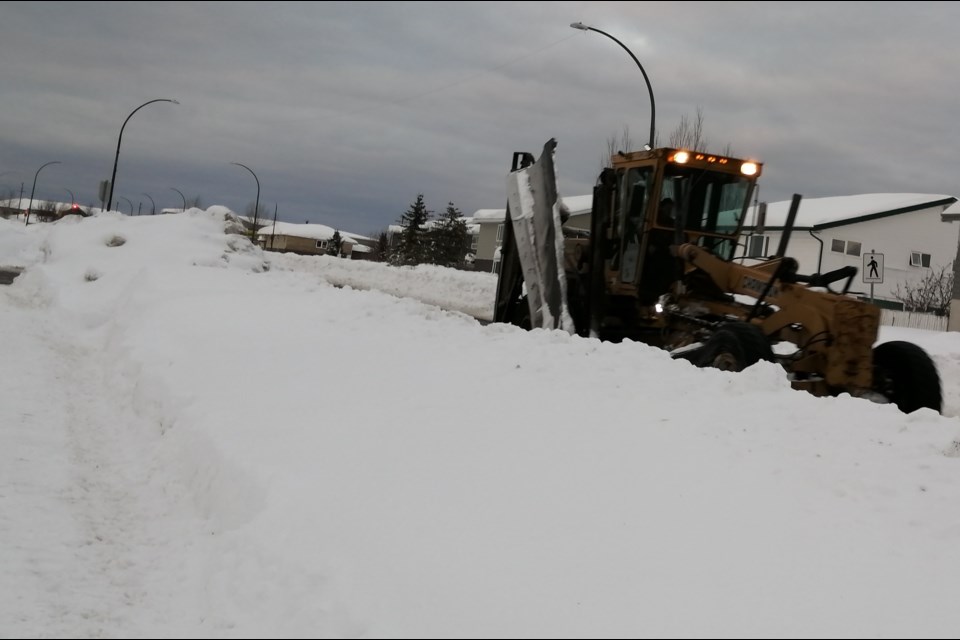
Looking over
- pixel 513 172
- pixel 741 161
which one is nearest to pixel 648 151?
pixel 741 161

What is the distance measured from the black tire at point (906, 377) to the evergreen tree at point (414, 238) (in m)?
54.3

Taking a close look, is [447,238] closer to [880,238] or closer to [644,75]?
[880,238]

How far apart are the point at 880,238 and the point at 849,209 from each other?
1841mm

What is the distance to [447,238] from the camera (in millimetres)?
62906

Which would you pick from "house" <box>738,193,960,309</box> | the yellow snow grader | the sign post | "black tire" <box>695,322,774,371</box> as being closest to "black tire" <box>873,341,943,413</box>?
the yellow snow grader

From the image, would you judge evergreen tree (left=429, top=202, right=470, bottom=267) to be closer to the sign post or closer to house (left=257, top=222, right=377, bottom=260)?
the sign post

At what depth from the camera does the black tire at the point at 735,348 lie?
25.0 feet

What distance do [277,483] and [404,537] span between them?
1.17 meters

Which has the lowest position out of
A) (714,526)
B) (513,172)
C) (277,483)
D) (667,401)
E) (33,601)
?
(33,601)

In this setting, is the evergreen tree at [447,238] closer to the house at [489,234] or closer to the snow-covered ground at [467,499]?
the house at [489,234]

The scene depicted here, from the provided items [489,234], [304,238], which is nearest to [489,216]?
[489,234]

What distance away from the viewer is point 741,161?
1035cm

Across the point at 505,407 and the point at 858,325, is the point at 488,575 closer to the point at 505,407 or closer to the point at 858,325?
the point at 505,407

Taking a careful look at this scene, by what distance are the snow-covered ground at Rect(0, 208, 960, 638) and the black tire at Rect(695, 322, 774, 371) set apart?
29.5 inches
